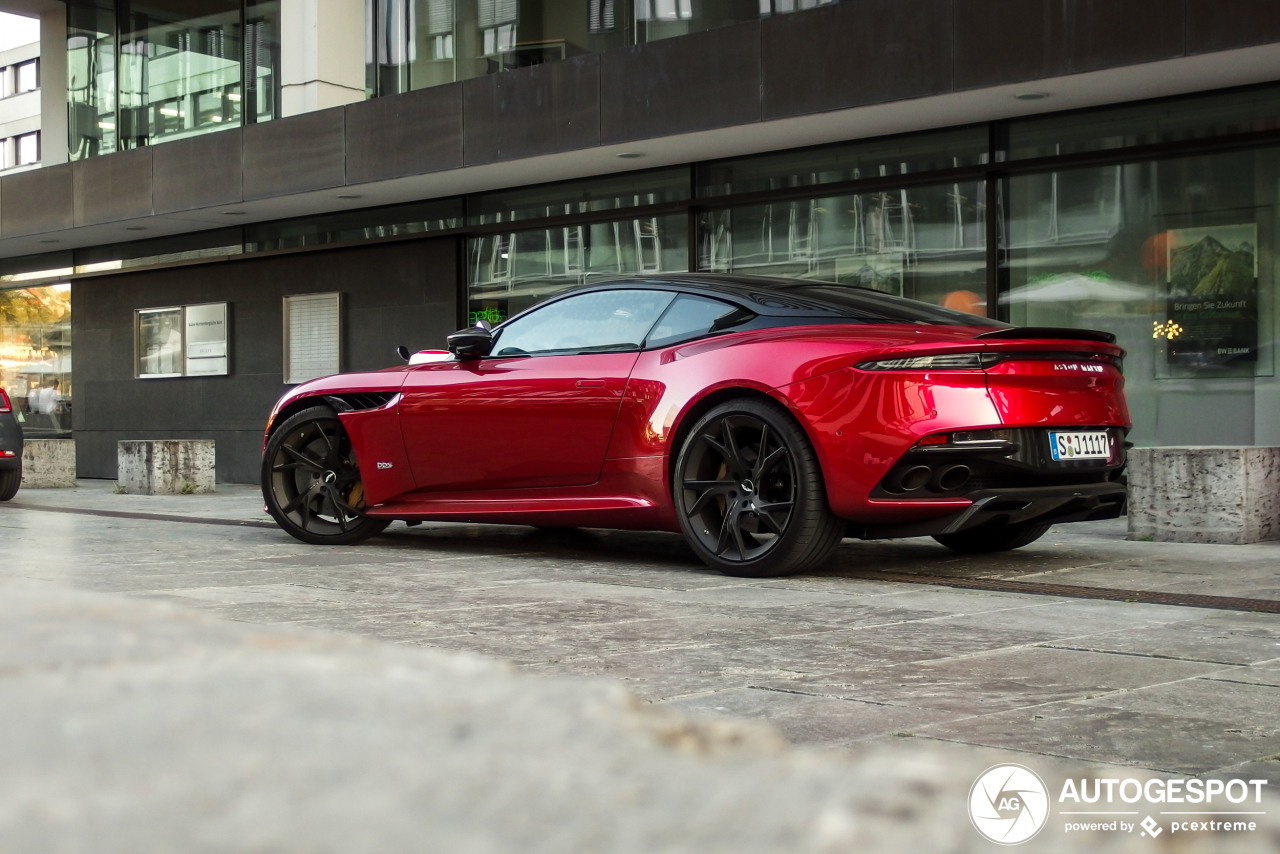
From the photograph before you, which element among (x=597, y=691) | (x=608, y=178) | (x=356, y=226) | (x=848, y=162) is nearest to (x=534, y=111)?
(x=608, y=178)

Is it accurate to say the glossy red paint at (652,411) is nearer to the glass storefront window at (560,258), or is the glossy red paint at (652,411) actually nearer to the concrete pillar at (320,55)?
the glass storefront window at (560,258)

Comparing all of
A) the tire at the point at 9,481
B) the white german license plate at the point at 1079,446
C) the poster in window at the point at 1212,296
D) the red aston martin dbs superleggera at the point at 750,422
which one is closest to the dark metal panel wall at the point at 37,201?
the tire at the point at 9,481

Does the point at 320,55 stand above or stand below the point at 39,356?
above

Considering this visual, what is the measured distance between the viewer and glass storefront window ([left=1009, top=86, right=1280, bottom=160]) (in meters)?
10.1

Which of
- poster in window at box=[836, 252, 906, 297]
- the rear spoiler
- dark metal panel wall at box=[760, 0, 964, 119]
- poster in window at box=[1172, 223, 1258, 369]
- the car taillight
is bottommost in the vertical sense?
the car taillight

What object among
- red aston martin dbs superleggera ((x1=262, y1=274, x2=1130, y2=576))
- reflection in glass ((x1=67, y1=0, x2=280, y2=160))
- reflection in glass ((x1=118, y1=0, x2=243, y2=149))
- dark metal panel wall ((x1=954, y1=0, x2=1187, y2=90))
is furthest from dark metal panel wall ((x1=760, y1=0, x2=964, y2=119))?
reflection in glass ((x1=118, y1=0, x2=243, y2=149))

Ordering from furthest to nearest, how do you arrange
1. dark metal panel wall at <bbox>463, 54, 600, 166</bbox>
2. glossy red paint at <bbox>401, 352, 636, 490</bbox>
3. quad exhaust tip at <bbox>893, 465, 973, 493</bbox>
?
dark metal panel wall at <bbox>463, 54, 600, 166</bbox>, glossy red paint at <bbox>401, 352, 636, 490</bbox>, quad exhaust tip at <bbox>893, 465, 973, 493</bbox>

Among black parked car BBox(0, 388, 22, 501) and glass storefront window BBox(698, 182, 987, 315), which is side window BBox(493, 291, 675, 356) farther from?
black parked car BBox(0, 388, 22, 501)

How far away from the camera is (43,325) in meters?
20.9

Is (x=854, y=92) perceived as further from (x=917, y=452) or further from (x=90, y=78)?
(x=90, y=78)

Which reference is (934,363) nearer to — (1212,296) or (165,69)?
(1212,296)

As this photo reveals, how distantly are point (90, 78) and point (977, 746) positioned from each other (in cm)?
1950

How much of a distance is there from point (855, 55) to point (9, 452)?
831cm

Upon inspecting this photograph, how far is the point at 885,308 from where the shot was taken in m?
6.22
